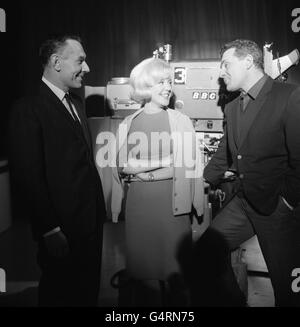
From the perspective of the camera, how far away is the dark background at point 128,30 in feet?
14.7

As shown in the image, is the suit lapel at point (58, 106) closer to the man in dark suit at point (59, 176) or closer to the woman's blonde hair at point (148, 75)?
the man in dark suit at point (59, 176)

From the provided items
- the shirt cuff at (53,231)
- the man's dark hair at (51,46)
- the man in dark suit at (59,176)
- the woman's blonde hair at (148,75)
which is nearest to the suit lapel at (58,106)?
the man in dark suit at (59,176)

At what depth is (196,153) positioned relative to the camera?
254 cm

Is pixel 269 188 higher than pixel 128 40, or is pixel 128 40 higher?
pixel 128 40

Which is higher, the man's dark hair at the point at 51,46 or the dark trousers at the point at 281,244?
the man's dark hair at the point at 51,46

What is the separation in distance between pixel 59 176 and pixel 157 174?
0.75 metres

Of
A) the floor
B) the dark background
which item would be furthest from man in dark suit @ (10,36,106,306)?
the dark background

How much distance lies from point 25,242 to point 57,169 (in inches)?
104

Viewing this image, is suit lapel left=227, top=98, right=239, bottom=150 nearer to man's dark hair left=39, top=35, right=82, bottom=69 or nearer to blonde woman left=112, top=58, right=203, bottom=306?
blonde woman left=112, top=58, right=203, bottom=306

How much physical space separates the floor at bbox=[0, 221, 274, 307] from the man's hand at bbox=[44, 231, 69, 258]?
109 centimetres

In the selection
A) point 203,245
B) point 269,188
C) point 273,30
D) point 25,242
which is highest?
point 273,30

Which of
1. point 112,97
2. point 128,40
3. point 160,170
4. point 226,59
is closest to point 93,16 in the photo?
point 128,40

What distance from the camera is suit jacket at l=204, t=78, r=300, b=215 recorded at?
2.12m
